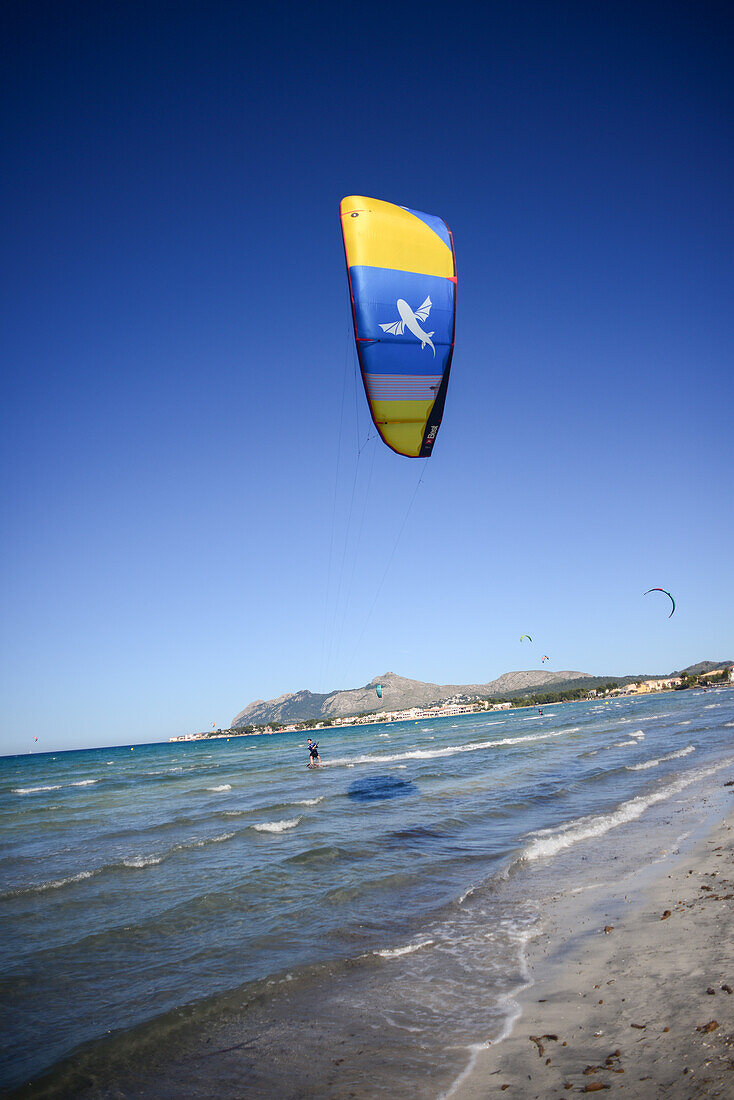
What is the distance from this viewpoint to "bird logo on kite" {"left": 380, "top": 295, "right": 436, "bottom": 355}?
940 centimetres

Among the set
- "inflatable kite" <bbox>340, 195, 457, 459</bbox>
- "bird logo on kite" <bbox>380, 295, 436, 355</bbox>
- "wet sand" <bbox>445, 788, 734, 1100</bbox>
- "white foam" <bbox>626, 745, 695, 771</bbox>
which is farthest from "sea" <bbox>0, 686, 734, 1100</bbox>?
"bird logo on kite" <bbox>380, 295, 436, 355</bbox>

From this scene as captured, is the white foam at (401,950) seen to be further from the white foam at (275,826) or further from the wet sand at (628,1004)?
the white foam at (275,826)

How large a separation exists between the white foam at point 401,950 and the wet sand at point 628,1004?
122 cm

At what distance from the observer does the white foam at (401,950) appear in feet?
19.7

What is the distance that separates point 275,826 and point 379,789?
18.5 ft

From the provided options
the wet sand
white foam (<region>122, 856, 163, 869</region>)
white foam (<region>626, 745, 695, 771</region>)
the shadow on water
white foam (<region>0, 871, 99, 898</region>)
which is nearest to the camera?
the wet sand

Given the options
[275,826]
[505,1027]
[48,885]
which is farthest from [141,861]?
[505,1027]

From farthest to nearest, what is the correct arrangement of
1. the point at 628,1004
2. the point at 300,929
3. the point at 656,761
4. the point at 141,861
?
the point at 656,761, the point at 141,861, the point at 300,929, the point at 628,1004

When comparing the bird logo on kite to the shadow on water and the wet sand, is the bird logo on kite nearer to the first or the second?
the wet sand

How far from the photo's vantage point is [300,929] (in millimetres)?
6988

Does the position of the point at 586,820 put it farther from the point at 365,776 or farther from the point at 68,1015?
the point at 365,776

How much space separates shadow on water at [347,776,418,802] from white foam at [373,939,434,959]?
10.0m

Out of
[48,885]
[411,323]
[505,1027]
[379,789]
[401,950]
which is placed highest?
[411,323]

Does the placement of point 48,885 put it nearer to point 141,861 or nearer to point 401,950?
point 141,861
